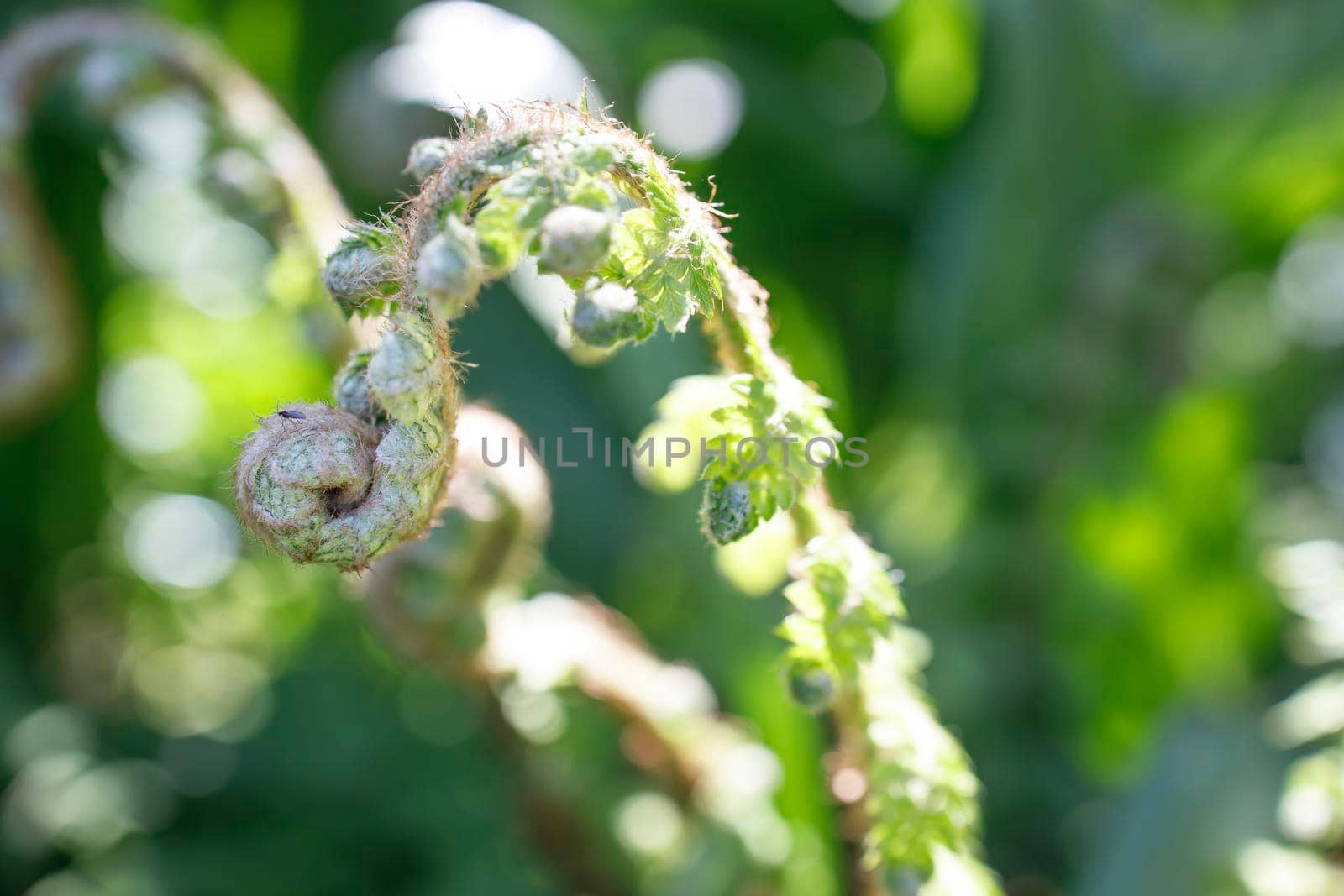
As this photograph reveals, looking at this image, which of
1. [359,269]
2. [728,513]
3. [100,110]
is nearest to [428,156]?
[359,269]

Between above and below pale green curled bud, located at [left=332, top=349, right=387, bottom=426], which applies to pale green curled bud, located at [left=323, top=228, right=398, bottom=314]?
above

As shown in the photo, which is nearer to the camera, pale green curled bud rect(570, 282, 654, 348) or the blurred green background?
pale green curled bud rect(570, 282, 654, 348)

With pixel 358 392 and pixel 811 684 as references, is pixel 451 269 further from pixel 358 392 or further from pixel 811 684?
pixel 811 684

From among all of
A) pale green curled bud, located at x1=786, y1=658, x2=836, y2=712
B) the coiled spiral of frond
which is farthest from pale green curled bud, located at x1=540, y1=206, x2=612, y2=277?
pale green curled bud, located at x1=786, y1=658, x2=836, y2=712

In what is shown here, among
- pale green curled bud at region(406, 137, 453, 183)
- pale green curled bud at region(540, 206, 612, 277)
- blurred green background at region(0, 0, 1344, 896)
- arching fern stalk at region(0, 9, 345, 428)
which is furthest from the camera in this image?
blurred green background at region(0, 0, 1344, 896)

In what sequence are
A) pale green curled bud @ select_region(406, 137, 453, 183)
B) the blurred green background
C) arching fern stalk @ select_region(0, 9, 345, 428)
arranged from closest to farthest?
pale green curled bud @ select_region(406, 137, 453, 183), arching fern stalk @ select_region(0, 9, 345, 428), the blurred green background

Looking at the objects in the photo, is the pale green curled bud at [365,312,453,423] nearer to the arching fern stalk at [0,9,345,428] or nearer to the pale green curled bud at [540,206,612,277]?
the pale green curled bud at [540,206,612,277]

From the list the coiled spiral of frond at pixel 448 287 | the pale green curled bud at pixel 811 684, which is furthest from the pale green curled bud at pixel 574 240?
the pale green curled bud at pixel 811 684
